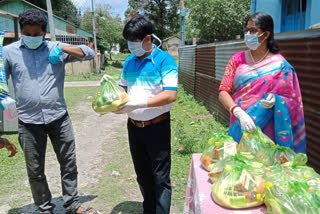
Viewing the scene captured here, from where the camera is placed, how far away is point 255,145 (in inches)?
75.7

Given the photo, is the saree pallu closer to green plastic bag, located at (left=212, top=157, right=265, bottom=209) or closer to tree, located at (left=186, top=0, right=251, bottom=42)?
green plastic bag, located at (left=212, top=157, right=265, bottom=209)

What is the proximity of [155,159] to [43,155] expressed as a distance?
3.97 feet

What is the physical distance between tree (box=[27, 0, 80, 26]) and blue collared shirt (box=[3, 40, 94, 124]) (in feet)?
105

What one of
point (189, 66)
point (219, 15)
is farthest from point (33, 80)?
point (219, 15)

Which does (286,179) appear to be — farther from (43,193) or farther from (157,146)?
(43,193)

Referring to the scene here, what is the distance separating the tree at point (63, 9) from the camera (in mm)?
31228

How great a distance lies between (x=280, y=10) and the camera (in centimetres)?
820

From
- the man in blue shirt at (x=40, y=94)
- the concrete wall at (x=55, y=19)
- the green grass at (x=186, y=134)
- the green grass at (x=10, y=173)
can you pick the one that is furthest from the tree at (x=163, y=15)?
the man in blue shirt at (x=40, y=94)

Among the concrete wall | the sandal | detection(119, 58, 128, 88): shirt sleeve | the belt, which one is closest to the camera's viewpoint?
the belt

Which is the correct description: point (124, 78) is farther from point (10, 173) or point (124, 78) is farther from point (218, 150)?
point (10, 173)

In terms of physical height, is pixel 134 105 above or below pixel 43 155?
above

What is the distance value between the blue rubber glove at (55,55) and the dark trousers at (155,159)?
93 cm

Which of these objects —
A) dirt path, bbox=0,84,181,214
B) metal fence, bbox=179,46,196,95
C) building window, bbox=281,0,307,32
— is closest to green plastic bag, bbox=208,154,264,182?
dirt path, bbox=0,84,181,214

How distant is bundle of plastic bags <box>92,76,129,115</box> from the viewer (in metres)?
2.21
